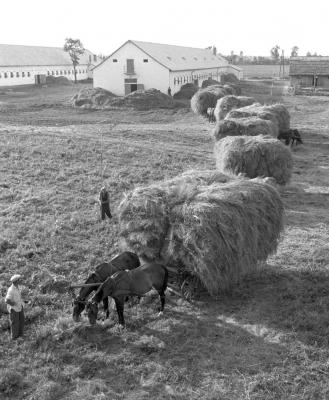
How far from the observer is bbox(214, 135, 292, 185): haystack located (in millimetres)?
16516

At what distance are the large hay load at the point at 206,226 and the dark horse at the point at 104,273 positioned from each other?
288mm

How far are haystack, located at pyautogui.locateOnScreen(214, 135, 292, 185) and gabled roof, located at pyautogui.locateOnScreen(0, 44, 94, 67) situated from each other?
6102 cm

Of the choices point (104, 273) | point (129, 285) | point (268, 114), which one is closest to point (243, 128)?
point (268, 114)

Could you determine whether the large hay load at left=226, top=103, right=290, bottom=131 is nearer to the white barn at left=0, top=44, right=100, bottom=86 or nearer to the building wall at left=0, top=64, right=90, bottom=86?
the white barn at left=0, top=44, right=100, bottom=86

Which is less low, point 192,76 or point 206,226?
point 192,76

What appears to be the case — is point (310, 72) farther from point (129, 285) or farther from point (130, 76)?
point (129, 285)

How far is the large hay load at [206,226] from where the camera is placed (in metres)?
9.10

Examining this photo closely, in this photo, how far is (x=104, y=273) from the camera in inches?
369

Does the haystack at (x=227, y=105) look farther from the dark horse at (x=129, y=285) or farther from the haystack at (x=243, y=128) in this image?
the dark horse at (x=129, y=285)

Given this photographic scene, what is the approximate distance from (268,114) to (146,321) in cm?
1813

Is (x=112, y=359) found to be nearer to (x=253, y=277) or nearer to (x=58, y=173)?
(x=253, y=277)

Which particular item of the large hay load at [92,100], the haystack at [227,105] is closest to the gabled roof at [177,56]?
the large hay load at [92,100]

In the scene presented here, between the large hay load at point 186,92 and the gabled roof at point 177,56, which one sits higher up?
A: the gabled roof at point 177,56

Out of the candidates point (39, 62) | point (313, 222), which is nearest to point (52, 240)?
point (313, 222)
